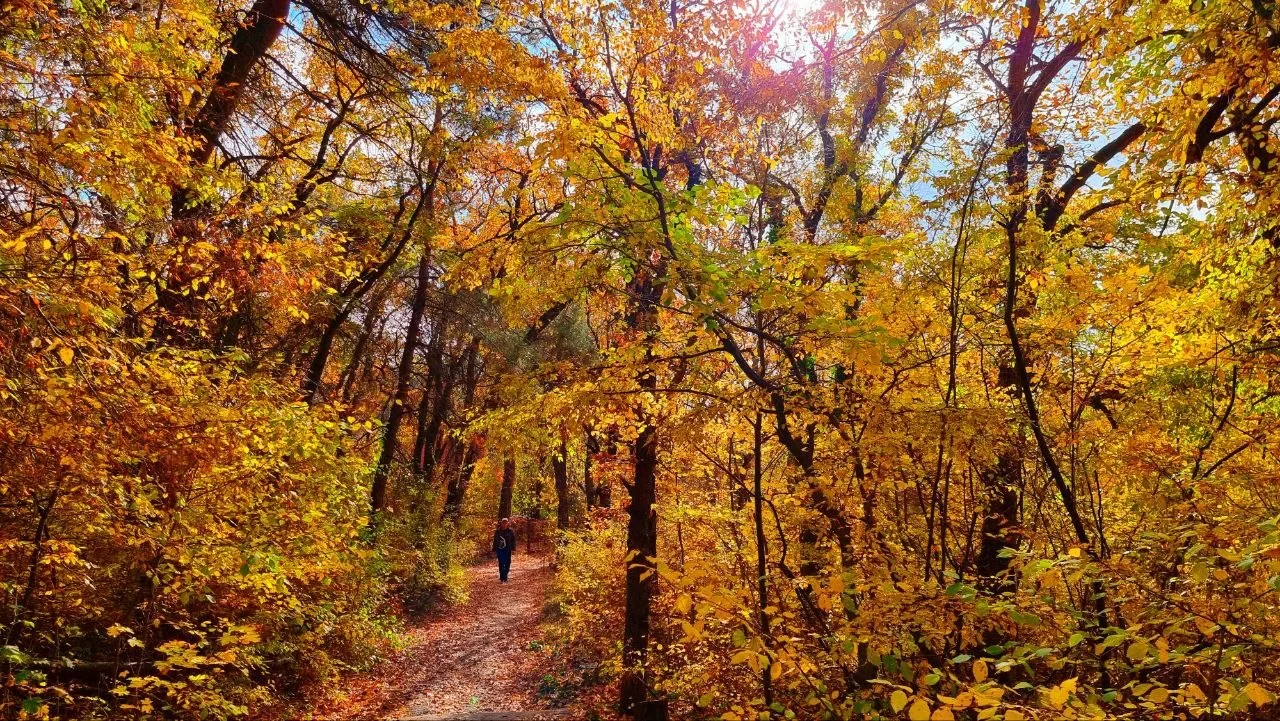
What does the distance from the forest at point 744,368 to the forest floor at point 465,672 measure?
660 millimetres

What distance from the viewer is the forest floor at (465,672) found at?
8906mm

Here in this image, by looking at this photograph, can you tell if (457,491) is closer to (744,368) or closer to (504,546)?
(504,546)

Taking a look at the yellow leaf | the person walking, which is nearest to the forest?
the yellow leaf

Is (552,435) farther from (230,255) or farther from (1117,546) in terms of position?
(1117,546)

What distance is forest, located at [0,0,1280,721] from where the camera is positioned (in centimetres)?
324

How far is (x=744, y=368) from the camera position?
4.27 metres

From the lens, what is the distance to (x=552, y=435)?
242 inches

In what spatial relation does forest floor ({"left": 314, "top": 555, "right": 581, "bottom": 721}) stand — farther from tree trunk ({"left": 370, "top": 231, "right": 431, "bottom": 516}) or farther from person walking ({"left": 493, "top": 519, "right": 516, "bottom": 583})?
tree trunk ({"left": 370, "top": 231, "right": 431, "bottom": 516})

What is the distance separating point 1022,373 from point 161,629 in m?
8.17

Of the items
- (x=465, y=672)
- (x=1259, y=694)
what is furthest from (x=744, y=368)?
(x=465, y=672)

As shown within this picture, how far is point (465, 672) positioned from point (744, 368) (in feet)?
30.2

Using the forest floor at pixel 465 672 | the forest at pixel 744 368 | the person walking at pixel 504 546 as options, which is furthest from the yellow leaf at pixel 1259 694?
the person walking at pixel 504 546

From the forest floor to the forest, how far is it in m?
0.66

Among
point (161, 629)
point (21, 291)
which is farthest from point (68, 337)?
point (161, 629)
